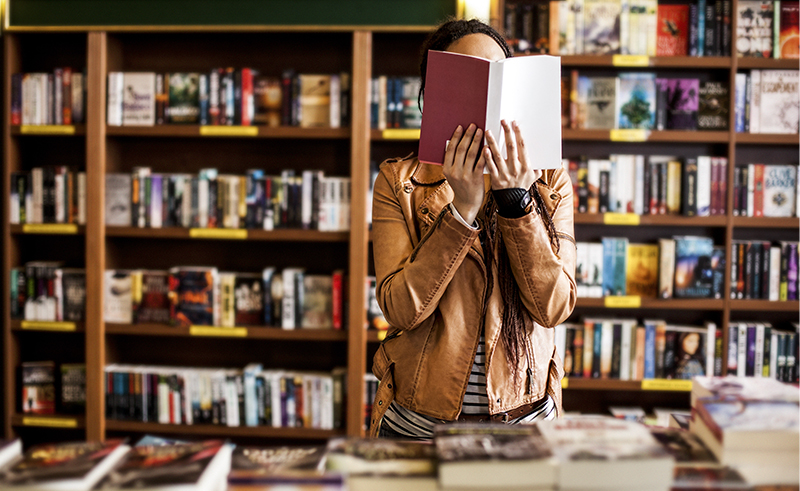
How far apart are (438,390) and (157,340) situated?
216 centimetres

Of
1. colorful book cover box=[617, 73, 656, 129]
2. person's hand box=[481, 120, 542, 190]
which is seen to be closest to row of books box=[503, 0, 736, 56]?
colorful book cover box=[617, 73, 656, 129]

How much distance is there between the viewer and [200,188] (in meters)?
2.60

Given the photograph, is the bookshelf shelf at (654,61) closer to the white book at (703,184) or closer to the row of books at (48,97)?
the white book at (703,184)

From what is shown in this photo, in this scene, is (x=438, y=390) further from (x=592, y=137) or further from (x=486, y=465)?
(x=592, y=137)

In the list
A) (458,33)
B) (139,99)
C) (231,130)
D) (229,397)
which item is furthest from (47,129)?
(458,33)

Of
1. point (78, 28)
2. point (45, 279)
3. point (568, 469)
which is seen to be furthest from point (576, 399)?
point (78, 28)

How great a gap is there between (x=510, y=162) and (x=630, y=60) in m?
1.64

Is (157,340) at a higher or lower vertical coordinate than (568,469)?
lower

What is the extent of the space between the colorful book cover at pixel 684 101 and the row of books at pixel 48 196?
2.60 meters

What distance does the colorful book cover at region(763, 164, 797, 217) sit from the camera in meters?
2.48

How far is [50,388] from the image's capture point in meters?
2.72

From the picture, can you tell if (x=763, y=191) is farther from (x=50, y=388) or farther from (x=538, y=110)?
(x=50, y=388)

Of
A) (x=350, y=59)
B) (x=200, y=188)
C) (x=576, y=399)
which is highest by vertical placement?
(x=350, y=59)

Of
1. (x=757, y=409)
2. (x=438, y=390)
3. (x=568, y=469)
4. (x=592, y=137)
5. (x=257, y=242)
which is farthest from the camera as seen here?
(x=257, y=242)
